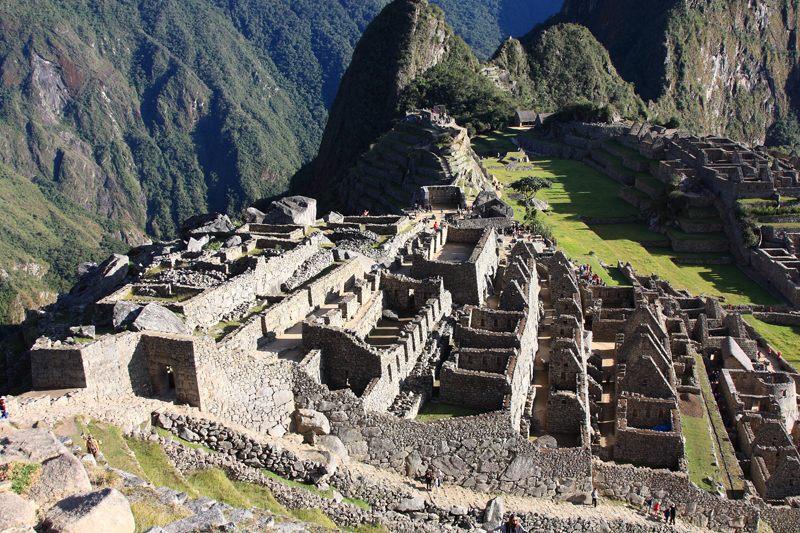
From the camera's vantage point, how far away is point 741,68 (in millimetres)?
190125

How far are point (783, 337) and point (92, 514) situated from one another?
3630 cm

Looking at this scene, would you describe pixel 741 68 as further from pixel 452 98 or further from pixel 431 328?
pixel 431 328

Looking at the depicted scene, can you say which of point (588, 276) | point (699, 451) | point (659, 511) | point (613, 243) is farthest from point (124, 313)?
point (613, 243)

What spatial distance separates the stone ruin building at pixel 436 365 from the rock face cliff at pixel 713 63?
506 feet

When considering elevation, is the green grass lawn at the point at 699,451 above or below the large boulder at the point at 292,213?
below

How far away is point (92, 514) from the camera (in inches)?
313

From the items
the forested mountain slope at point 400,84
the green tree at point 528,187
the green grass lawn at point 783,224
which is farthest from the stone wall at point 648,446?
the forested mountain slope at point 400,84

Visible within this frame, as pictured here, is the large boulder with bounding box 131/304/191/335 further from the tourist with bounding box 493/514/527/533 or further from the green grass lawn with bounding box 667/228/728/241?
the green grass lawn with bounding box 667/228/728/241

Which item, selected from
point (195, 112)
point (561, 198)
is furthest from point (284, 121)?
point (561, 198)

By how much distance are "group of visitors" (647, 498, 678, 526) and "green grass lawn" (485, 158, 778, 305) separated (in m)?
18.2

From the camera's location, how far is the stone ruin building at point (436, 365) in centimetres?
1377

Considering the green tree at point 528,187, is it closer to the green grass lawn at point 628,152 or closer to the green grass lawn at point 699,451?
the green grass lawn at point 628,152

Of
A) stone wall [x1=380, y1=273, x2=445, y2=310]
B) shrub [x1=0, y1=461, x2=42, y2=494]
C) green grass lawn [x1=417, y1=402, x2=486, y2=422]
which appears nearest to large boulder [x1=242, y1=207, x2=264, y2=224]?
stone wall [x1=380, y1=273, x2=445, y2=310]

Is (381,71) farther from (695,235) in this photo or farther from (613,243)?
(613,243)
